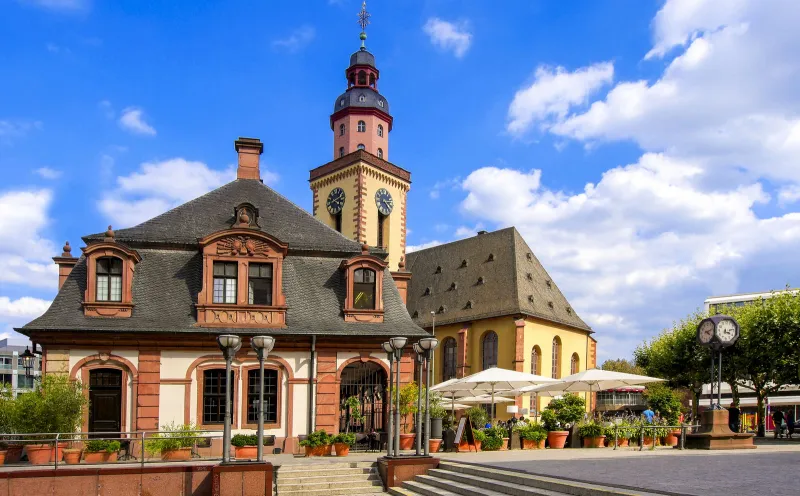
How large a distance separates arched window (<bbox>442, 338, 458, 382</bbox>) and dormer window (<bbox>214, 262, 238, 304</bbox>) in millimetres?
32197

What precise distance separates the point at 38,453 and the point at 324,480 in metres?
7.80

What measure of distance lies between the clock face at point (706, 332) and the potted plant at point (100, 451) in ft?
60.3

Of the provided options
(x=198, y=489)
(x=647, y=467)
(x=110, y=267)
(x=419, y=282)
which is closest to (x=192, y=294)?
(x=110, y=267)

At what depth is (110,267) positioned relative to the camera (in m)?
26.6

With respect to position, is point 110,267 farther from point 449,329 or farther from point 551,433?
point 449,329

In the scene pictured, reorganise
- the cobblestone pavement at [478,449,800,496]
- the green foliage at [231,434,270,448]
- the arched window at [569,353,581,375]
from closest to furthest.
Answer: the cobblestone pavement at [478,449,800,496]
the green foliage at [231,434,270,448]
the arched window at [569,353,581,375]

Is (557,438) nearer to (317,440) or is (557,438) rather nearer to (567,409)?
(567,409)

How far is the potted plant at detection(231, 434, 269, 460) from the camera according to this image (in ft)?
77.4

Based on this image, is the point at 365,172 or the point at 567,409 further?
the point at 365,172

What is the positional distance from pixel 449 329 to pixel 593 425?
3043 centimetres

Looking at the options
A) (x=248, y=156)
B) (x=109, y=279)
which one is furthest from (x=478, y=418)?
(x=109, y=279)

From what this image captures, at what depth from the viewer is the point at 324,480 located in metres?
20.0

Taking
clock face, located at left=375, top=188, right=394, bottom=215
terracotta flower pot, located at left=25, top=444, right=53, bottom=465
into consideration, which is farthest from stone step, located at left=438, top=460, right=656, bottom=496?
clock face, located at left=375, top=188, right=394, bottom=215

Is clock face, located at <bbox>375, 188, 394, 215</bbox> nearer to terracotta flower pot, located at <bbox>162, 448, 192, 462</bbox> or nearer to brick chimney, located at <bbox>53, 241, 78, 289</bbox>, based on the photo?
brick chimney, located at <bbox>53, 241, 78, 289</bbox>
